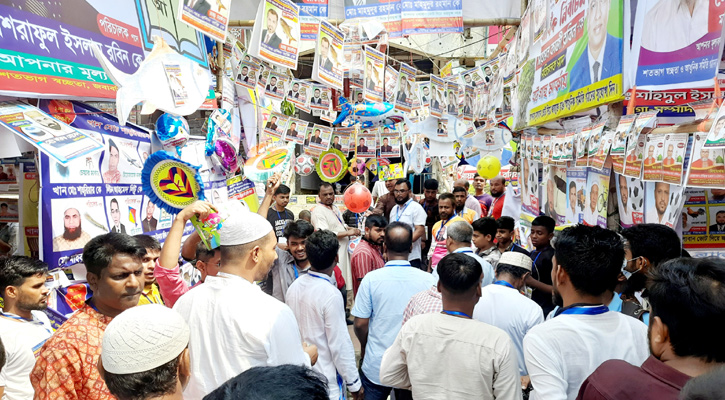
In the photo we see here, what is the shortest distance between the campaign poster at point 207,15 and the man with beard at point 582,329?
352 centimetres

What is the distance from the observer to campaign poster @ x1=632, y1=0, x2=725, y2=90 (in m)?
2.29

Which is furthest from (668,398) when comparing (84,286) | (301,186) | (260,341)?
(301,186)

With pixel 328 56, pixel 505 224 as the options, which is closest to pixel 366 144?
pixel 328 56

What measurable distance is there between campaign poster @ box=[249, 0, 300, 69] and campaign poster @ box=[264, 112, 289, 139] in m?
1.88

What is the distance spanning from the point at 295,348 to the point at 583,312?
1.21 metres

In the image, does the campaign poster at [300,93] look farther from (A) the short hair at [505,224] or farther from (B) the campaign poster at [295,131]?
(A) the short hair at [505,224]

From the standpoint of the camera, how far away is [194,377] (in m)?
2.17

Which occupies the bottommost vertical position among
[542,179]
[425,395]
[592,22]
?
[425,395]

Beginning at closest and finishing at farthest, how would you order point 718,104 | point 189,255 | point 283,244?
point 718,104 → point 189,255 → point 283,244

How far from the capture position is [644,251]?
253 centimetres

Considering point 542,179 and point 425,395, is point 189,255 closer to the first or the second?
point 425,395

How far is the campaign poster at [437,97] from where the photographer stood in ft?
24.6

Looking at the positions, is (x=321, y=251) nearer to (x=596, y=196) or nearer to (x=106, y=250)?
(x=106, y=250)

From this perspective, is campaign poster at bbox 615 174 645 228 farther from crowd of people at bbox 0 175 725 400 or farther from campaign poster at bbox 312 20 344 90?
campaign poster at bbox 312 20 344 90
